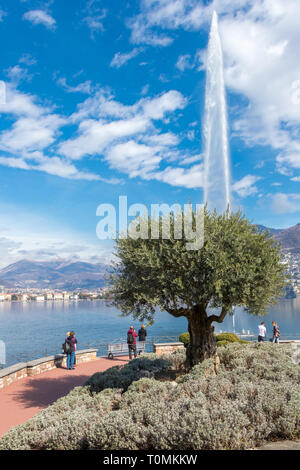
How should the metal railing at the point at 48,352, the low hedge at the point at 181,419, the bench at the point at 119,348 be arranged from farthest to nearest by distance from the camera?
the bench at the point at 119,348
the metal railing at the point at 48,352
the low hedge at the point at 181,419

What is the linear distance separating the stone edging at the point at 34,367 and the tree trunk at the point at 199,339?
28.5 ft

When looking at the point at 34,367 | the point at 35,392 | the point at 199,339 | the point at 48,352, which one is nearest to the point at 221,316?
the point at 199,339

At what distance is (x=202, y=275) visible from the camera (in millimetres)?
11594

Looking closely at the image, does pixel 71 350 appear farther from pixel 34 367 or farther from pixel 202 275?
pixel 202 275

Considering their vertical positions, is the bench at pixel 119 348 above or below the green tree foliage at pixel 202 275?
below

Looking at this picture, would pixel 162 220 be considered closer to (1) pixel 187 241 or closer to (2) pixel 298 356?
(1) pixel 187 241

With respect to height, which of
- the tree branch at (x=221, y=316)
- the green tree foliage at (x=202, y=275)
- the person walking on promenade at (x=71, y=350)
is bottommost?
the person walking on promenade at (x=71, y=350)

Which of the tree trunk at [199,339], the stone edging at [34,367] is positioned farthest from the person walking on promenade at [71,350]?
the tree trunk at [199,339]

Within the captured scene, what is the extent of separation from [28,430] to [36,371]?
9.74 meters

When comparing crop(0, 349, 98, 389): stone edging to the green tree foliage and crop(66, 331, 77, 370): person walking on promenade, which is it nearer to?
crop(66, 331, 77, 370): person walking on promenade

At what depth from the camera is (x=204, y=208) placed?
511 inches

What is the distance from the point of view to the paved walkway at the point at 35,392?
11.3m

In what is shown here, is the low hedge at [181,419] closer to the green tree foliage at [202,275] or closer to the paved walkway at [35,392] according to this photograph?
the paved walkway at [35,392]

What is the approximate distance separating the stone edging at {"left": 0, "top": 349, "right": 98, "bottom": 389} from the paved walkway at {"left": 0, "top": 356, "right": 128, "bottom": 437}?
273mm
